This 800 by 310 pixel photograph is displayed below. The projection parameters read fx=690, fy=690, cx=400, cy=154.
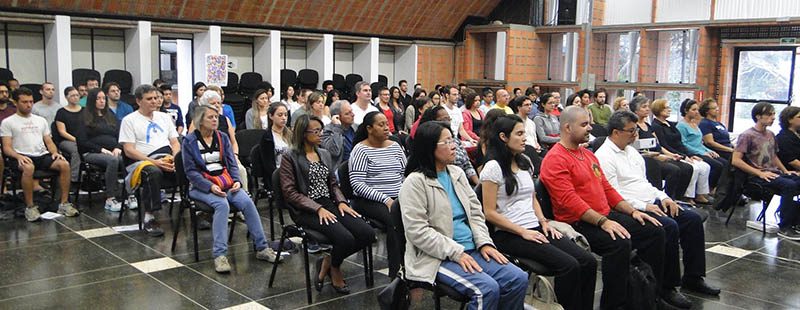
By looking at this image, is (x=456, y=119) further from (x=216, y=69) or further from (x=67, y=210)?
(x=67, y=210)

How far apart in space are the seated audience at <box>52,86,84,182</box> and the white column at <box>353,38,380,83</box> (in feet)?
26.7

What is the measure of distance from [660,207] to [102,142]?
508 centimetres

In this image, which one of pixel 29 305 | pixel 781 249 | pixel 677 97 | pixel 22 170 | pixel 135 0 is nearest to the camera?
pixel 29 305

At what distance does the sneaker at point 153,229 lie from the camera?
5.68 metres

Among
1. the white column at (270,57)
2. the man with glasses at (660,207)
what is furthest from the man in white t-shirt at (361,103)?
the white column at (270,57)

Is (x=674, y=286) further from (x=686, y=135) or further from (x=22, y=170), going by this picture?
(x=22, y=170)

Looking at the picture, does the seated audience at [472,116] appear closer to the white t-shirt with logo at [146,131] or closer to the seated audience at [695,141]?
the seated audience at [695,141]

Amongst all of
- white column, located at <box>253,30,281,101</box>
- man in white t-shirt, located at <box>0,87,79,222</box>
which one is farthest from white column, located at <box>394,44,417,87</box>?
man in white t-shirt, located at <box>0,87,79,222</box>

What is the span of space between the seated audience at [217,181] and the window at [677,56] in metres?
10.8

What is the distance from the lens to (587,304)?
12.0 feet

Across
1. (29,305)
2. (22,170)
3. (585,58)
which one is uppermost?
(585,58)

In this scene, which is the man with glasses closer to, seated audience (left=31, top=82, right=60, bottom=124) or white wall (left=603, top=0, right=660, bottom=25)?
seated audience (left=31, top=82, right=60, bottom=124)

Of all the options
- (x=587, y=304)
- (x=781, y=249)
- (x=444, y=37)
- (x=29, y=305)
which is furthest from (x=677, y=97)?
(x=29, y=305)

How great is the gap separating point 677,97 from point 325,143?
10433mm
